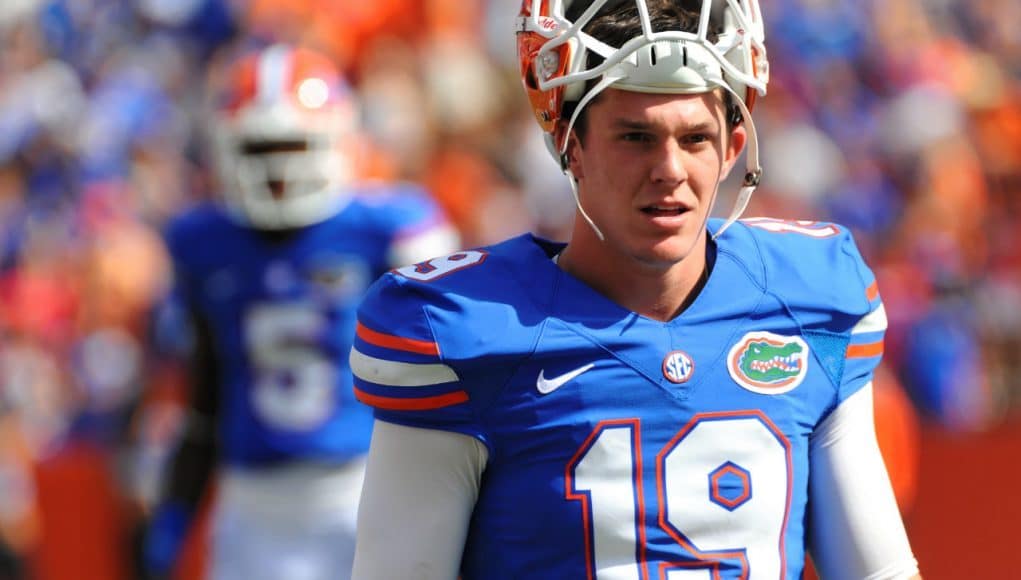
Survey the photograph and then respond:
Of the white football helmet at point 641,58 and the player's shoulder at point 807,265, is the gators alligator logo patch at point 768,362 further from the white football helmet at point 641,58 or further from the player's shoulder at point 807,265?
the white football helmet at point 641,58

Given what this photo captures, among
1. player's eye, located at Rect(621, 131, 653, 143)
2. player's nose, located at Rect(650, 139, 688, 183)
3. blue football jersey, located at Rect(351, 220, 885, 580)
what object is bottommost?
blue football jersey, located at Rect(351, 220, 885, 580)

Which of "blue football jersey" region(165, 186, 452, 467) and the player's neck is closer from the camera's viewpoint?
the player's neck

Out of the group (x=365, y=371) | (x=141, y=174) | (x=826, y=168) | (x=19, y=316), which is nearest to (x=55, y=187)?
(x=141, y=174)

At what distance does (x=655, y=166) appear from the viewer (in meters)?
2.16

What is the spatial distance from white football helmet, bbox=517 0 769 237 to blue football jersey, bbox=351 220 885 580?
0.21m

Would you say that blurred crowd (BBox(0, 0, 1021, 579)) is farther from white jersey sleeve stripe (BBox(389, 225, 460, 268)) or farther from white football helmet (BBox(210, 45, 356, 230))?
white jersey sleeve stripe (BBox(389, 225, 460, 268))

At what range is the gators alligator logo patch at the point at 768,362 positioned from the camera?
86.8 inches

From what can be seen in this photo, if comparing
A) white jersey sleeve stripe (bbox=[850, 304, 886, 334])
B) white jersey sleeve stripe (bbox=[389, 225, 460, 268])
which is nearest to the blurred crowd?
white jersey sleeve stripe (bbox=[389, 225, 460, 268])

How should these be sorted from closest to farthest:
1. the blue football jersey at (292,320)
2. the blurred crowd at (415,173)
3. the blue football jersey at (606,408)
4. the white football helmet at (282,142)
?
1. the blue football jersey at (606,408)
2. the blue football jersey at (292,320)
3. the white football helmet at (282,142)
4. the blurred crowd at (415,173)

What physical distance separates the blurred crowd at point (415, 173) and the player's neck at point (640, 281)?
4430 mm

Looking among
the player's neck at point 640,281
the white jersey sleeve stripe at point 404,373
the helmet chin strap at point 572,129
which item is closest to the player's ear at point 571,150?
the helmet chin strap at point 572,129

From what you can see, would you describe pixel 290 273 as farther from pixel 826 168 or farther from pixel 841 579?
pixel 826 168

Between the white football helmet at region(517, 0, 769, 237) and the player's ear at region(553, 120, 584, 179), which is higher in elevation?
the white football helmet at region(517, 0, 769, 237)

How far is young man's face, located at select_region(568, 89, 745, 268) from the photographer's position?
2.16 metres
